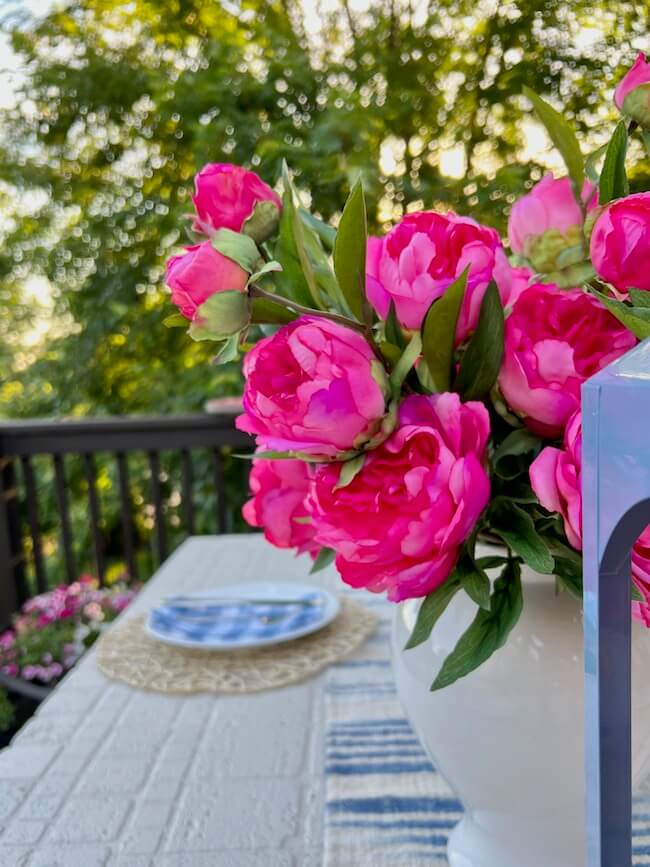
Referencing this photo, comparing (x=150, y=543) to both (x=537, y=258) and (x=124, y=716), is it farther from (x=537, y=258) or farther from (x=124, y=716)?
(x=537, y=258)

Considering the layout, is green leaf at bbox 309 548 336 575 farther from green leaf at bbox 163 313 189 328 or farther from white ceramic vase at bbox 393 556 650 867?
green leaf at bbox 163 313 189 328

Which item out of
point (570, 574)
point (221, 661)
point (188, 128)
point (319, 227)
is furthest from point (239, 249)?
point (188, 128)

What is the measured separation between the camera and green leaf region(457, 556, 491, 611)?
0.42 m

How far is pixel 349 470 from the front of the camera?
41 centimetres

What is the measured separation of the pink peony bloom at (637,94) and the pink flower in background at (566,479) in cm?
18

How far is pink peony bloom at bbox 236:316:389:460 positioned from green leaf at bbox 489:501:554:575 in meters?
0.08

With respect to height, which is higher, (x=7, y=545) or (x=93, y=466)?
(x=93, y=466)

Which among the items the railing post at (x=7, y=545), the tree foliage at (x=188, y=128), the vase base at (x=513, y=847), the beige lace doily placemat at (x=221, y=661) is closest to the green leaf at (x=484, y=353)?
the vase base at (x=513, y=847)

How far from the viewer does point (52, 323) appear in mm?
4172

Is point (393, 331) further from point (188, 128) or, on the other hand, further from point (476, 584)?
point (188, 128)

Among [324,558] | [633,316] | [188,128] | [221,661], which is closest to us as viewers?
[633,316]

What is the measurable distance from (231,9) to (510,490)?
395 cm

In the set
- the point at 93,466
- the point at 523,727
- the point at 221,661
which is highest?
the point at 523,727

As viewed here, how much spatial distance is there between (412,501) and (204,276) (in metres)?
0.15
